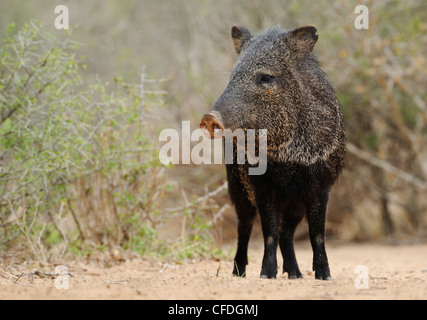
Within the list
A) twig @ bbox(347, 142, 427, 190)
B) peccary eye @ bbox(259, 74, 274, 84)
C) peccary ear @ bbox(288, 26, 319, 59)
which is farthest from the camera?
twig @ bbox(347, 142, 427, 190)

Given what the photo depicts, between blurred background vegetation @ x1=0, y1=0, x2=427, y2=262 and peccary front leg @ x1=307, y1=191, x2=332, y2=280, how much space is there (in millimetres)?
1549

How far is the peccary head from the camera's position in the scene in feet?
13.3

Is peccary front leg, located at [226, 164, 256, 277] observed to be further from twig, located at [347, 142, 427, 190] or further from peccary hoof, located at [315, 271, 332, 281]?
twig, located at [347, 142, 427, 190]

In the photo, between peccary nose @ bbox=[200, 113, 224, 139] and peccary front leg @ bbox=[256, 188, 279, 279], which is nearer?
peccary nose @ bbox=[200, 113, 224, 139]

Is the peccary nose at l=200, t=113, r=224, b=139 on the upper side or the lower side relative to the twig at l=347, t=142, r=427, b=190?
lower

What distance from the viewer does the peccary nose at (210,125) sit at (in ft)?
12.2

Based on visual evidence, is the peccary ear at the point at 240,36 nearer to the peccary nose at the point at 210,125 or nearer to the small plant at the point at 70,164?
the peccary nose at the point at 210,125

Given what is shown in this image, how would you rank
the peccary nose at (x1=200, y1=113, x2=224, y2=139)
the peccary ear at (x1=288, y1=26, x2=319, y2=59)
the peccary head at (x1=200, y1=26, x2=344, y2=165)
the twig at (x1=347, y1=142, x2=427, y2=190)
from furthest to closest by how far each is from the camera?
the twig at (x1=347, y1=142, x2=427, y2=190), the peccary ear at (x1=288, y1=26, x2=319, y2=59), the peccary head at (x1=200, y1=26, x2=344, y2=165), the peccary nose at (x1=200, y1=113, x2=224, y2=139)

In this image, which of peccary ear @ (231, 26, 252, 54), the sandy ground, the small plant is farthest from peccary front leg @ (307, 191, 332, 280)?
the small plant

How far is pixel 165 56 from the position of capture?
54.9 ft

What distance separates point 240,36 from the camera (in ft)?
15.3

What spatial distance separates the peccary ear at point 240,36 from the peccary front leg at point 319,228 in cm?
131
